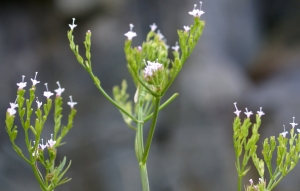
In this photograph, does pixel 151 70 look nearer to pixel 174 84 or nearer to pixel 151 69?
pixel 151 69

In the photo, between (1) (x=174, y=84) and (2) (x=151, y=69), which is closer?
(2) (x=151, y=69)

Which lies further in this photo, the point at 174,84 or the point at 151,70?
the point at 174,84

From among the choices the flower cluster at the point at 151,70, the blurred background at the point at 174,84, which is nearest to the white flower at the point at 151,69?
the flower cluster at the point at 151,70

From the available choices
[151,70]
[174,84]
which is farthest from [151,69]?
[174,84]

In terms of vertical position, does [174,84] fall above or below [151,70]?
above

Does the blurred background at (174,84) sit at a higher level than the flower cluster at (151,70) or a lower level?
higher

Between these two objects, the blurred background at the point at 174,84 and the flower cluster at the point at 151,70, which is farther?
the blurred background at the point at 174,84

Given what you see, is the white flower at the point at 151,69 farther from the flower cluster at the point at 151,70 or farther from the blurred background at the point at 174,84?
the blurred background at the point at 174,84

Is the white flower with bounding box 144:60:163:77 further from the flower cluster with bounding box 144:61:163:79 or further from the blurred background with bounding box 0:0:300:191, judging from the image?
the blurred background with bounding box 0:0:300:191

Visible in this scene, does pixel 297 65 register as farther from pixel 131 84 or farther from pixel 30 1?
pixel 30 1

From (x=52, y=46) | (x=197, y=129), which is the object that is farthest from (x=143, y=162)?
(x=52, y=46)
